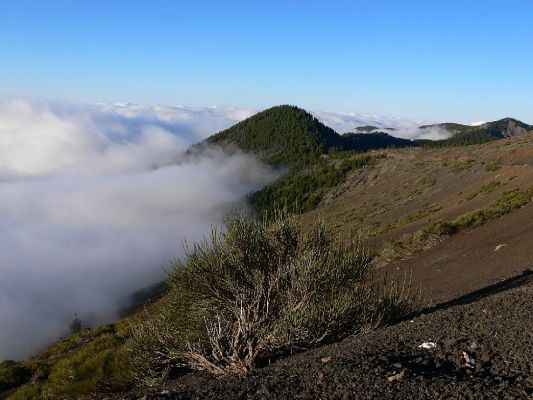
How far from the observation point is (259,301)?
7.67 m

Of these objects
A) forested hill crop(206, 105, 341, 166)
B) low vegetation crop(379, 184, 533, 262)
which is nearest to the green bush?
low vegetation crop(379, 184, 533, 262)

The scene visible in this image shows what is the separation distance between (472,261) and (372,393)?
13.2m

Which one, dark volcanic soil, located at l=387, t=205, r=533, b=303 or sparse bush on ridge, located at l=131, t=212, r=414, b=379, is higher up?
sparse bush on ridge, located at l=131, t=212, r=414, b=379

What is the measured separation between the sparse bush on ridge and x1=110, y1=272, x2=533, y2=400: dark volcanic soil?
55 cm

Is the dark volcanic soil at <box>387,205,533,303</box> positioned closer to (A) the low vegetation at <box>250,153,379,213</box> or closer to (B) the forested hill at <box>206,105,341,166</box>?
(A) the low vegetation at <box>250,153,379,213</box>

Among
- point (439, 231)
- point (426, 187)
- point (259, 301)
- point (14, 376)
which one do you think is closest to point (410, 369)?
point (259, 301)

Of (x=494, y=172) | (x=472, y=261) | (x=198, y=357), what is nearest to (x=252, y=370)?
(x=198, y=357)

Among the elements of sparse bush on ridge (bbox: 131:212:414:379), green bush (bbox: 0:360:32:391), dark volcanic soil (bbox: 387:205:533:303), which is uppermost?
sparse bush on ridge (bbox: 131:212:414:379)

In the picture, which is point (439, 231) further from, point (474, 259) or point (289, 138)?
point (289, 138)

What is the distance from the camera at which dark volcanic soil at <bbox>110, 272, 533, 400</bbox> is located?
15.1 feet

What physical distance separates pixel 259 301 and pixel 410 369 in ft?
10.0

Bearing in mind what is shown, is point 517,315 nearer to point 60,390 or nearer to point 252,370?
point 252,370

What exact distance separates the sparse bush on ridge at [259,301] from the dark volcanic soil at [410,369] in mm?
549

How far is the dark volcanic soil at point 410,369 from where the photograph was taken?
4.61 metres
